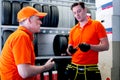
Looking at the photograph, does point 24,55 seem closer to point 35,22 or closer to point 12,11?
point 35,22

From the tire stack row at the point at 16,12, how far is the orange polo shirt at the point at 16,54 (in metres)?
1.57

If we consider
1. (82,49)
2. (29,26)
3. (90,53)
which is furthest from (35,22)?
(90,53)

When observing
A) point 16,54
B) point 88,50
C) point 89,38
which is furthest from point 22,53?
point 89,38

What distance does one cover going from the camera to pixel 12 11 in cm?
355

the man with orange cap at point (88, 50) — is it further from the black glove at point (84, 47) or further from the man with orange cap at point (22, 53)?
the man with orange cap at point (22, 53)

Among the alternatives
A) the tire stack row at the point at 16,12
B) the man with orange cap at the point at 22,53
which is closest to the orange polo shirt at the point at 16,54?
the man with orange cap at the point at 22,53

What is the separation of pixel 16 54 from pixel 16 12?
5.90ft

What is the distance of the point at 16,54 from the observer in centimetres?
188

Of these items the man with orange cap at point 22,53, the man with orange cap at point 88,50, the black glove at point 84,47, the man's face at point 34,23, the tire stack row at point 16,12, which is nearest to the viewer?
the man with orange cap at point 22,53

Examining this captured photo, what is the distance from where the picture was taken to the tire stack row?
11.5ft

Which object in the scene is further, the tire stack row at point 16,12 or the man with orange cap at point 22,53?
the tire stack row at point 16,12

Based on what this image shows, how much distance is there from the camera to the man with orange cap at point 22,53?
6.17 ft

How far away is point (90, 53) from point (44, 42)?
148 cm

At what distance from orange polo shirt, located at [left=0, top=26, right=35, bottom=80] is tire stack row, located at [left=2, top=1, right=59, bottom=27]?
5.15 ft
